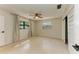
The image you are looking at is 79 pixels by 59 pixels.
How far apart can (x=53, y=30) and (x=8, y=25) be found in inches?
175

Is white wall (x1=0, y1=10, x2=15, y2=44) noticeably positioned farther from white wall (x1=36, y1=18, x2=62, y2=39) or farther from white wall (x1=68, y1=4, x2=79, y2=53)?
white wall (x1=36, y1=18, x2=62, y2=39)

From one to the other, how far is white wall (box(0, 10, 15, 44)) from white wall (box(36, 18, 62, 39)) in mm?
3811

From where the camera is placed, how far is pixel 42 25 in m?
10.5

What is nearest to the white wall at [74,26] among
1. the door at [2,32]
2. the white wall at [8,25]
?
the door at [2,32]

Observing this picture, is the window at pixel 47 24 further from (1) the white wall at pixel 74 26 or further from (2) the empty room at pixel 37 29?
(1) the white wall at pixel 74 26

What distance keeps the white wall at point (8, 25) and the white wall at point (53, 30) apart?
12.5 ft

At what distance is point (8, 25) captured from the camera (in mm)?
6020

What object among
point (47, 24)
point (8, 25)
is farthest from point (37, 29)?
point (8, 25)

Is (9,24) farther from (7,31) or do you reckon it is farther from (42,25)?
(42,25)

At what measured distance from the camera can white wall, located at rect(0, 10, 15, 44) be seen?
5.65 m

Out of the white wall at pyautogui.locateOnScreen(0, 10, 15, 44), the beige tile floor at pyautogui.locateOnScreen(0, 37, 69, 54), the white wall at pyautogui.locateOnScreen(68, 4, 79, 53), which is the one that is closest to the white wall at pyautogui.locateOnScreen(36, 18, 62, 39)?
the beige tile floor at pyautogui.locateOnScreen(0, 37, 69, 54)
